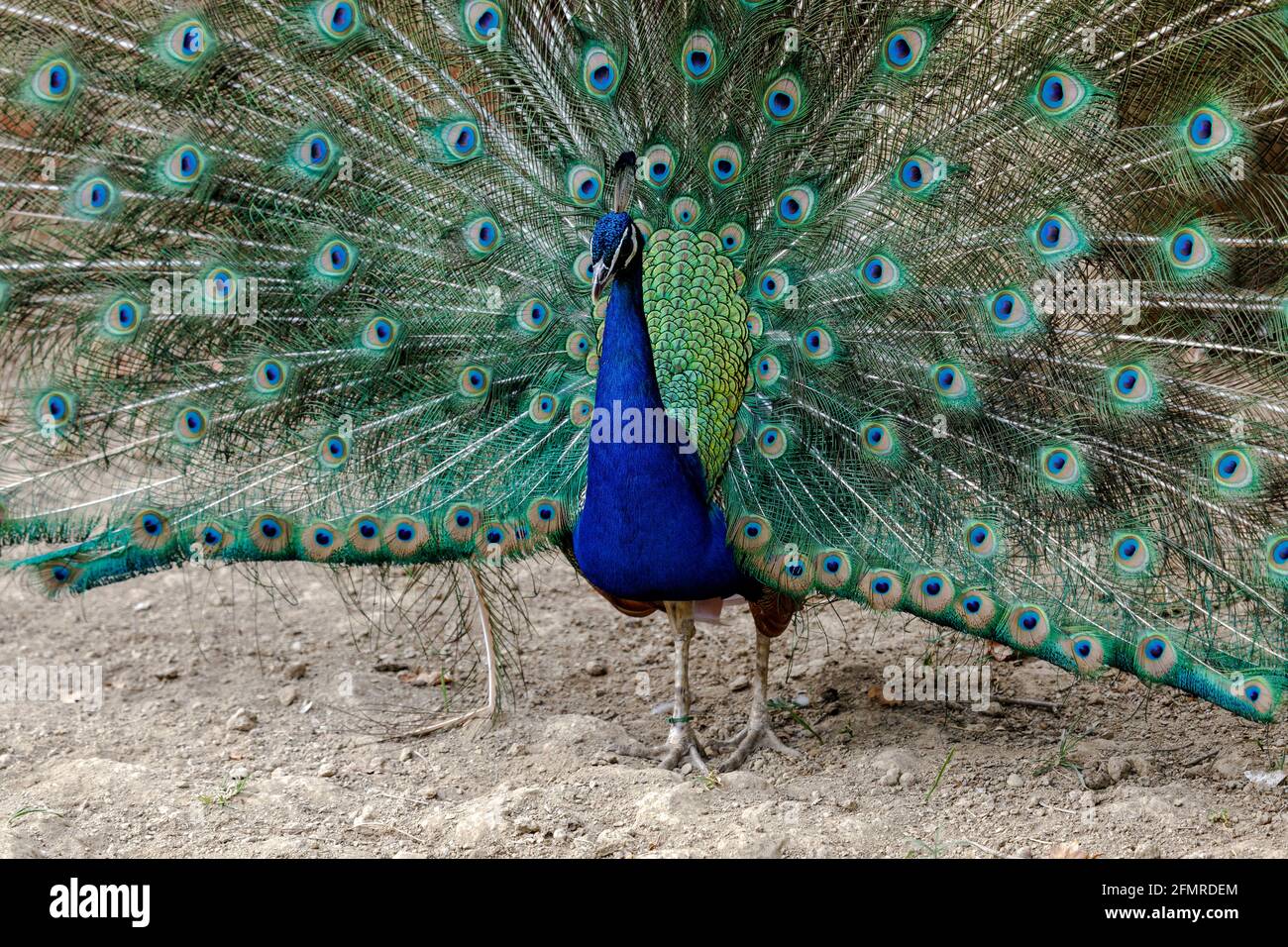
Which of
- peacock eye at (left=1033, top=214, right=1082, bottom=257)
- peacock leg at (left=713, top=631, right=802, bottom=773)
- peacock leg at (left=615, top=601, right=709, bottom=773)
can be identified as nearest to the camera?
peacock eye at (left=1033, top=214, right=1082, bottom=257)

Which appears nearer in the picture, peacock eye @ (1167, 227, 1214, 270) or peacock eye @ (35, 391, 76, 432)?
peacock eye @ (1167, 227, 1214, 270)

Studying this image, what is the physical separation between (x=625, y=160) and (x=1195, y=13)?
1644 mm

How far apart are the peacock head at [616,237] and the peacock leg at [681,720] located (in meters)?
1.22

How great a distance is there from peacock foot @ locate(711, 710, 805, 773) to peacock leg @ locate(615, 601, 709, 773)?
0.10m

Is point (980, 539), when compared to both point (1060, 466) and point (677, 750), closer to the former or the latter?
point (1060, 466)

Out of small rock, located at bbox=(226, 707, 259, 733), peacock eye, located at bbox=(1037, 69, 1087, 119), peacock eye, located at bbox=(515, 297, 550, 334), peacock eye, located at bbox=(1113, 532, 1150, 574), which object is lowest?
small rock, located at bbox=(226, 707, 259, 733)

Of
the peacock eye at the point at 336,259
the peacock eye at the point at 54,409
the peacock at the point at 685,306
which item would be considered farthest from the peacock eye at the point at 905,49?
the peacock eye at the point at 54,409

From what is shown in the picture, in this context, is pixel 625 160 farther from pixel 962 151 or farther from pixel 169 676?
pixel 169 676

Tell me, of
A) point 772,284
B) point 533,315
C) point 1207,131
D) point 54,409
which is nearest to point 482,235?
point 533,315

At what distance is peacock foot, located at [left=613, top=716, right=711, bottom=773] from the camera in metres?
4.55

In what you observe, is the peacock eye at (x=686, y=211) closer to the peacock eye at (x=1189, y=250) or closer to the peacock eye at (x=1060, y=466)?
the peacock eye at (x=1060, y=466)

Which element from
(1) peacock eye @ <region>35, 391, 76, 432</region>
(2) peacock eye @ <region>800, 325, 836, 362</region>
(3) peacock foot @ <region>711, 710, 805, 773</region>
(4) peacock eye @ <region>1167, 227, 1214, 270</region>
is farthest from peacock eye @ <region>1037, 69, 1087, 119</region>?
(1) peacock eye @ <region>35, 391, 76, 432</region>

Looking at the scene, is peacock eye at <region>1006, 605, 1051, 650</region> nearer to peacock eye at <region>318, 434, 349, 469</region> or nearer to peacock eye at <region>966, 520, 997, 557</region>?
peacock eye at <region>966, 520, 997, 557</region>

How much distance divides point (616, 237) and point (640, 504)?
83cm
